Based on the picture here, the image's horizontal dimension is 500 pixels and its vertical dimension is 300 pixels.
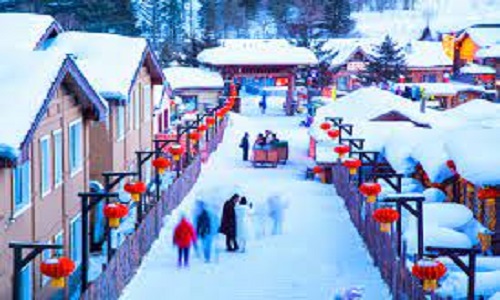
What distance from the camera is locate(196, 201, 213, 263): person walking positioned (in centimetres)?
1952

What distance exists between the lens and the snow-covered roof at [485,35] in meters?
57.8

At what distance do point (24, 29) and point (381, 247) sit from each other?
11.9 m

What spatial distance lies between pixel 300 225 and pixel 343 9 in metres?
64.9

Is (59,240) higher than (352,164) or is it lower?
lower

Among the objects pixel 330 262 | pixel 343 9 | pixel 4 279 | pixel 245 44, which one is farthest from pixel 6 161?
pixel 343 9

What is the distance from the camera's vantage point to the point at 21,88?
1548 cm

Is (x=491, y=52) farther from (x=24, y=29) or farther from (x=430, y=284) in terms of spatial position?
(x=430, y=284)

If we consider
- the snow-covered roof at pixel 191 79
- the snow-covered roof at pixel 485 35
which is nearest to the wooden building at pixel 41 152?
the snow-covered roof at pixel 191 79

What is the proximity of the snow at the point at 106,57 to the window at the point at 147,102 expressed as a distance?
10.2ft

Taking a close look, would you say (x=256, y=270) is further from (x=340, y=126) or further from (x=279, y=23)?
(x=279, y=23)

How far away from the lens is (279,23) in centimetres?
10175

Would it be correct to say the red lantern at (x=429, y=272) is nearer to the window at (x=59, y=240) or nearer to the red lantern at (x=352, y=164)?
→ the window at (x=59, y=240)

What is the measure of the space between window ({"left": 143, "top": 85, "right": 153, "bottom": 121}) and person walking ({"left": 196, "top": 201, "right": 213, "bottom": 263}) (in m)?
12.0

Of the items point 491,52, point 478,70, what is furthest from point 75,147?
point 478,70
